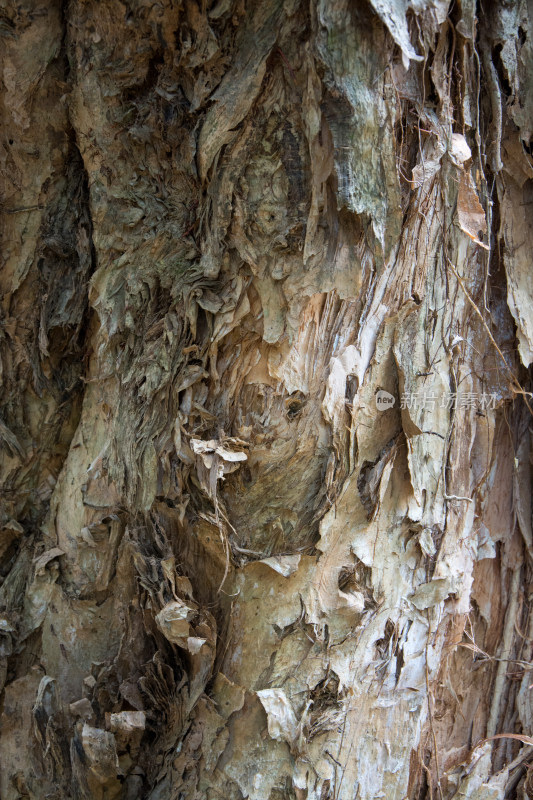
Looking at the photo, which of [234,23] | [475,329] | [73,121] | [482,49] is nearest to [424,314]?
[475,329]

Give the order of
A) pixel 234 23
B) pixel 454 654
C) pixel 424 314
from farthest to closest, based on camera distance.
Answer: pixel 454 654, pixel 424 314, pixel 234 23

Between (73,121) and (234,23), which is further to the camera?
(73,121)

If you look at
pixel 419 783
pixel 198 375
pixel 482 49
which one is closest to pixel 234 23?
pixel 482 49

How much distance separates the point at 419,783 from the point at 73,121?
62.3 inches

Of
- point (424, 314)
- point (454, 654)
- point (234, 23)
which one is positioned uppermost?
point (234, 23)

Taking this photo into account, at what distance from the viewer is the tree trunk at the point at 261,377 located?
1249 mm

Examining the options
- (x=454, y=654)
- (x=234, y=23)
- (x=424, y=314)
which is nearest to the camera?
(x=234, y=23)

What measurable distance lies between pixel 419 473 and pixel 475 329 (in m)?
0.36

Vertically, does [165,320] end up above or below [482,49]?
below

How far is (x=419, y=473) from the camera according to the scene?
1.36m

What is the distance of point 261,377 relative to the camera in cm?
131

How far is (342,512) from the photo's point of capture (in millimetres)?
1299

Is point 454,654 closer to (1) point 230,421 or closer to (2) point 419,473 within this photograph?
(2) point 419,473

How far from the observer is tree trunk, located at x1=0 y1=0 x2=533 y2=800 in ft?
4.10
